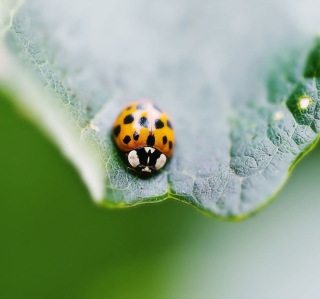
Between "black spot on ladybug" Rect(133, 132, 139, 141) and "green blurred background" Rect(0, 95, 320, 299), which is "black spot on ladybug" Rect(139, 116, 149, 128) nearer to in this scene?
"black spot on ladybug" Rect(133, 132, 139, 141)

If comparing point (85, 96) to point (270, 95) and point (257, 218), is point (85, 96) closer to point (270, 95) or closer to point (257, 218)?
point (270, 95)

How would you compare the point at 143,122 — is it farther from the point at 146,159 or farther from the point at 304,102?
the point at 304,102

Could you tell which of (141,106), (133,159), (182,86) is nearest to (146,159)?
(133,159)

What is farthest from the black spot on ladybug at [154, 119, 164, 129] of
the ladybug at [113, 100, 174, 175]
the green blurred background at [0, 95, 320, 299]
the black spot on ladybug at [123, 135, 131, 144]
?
the green blurred background at [0, 95, 320, 299]

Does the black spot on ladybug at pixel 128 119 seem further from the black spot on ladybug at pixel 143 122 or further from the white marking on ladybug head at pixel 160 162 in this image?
the white marking on ladybug head at pixel 160 162

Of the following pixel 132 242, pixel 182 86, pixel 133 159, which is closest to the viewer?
pixel 133 159
